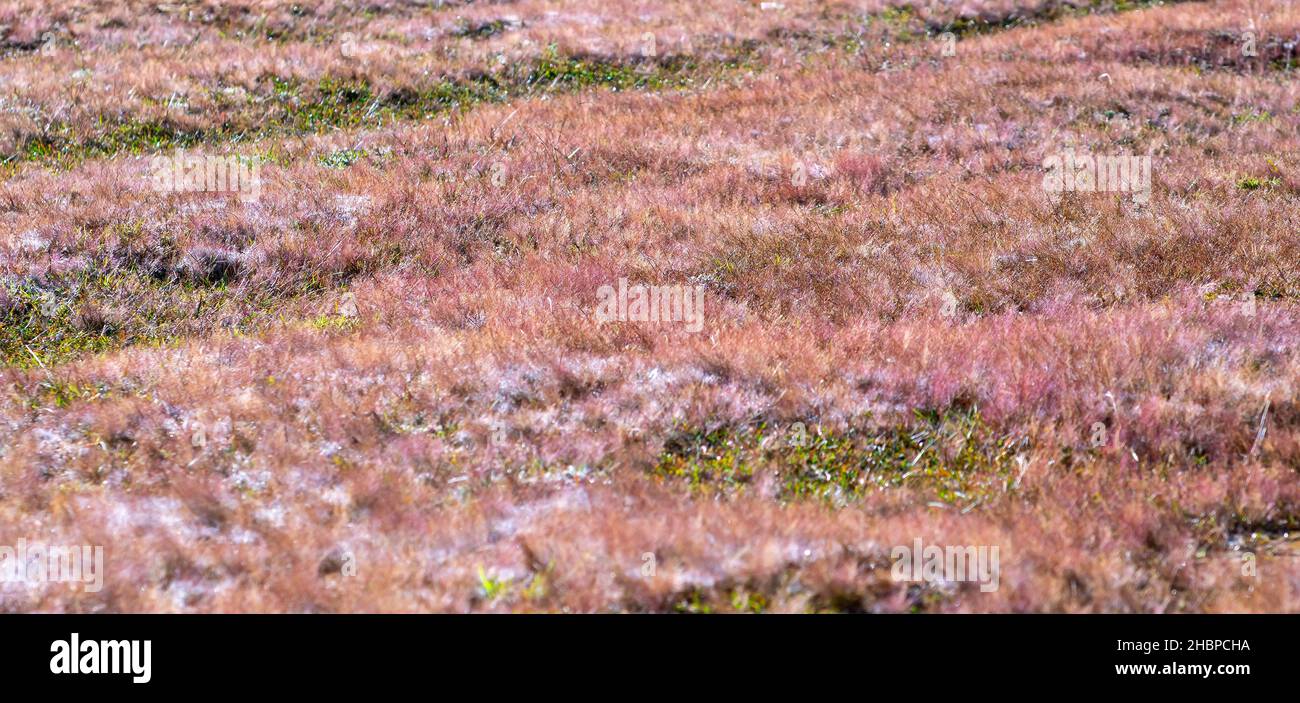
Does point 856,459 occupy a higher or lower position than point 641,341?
lower

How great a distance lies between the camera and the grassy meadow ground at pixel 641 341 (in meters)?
5.46

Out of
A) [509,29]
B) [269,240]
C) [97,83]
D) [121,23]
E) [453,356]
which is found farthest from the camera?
[509,29]

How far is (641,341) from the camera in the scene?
877cm

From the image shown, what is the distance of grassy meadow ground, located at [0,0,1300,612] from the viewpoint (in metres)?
5.46

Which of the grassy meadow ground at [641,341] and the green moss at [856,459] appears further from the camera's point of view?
the green moss at [856,459]

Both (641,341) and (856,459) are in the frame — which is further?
(641,341)

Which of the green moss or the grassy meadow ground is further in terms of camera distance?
the green moss
